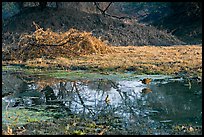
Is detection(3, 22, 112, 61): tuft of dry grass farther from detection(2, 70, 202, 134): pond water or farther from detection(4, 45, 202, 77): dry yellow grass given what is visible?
detection(2, 70, 202, 134): pond water

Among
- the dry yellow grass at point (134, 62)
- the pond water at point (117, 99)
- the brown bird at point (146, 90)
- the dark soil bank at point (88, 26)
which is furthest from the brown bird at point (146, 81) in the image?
the dark soil bank at point (88, 26)

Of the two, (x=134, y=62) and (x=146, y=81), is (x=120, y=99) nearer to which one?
(x=146, y=81)

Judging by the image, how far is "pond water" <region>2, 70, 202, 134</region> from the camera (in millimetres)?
7930

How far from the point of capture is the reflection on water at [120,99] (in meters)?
8.16

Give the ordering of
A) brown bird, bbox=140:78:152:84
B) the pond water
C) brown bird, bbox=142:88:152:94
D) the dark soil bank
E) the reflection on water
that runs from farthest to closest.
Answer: the dark soil bank, brown bird, bbox=140:78:152:84, brown bird, bbox=142:88:152:94, the reflection on water, the pond water

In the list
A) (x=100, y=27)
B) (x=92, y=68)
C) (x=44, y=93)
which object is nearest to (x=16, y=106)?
(x=44, y=93)

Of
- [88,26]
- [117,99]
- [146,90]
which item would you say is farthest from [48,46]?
[88,26]

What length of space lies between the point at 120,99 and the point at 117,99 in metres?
0.06

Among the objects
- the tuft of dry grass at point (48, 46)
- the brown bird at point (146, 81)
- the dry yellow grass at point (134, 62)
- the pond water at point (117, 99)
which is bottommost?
the pond water at point (117, 99)

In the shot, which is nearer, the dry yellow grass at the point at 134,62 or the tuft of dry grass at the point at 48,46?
the dry yellow grass at the point at 134,62

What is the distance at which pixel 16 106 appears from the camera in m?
8.84

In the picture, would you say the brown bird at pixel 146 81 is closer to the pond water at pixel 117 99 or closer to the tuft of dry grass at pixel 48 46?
the pond water at pixel 117 99

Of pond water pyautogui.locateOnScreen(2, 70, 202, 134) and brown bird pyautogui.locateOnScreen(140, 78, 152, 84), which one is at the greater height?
brown bird pyautogui.locateOnScreen(140, 78, 152, 84)

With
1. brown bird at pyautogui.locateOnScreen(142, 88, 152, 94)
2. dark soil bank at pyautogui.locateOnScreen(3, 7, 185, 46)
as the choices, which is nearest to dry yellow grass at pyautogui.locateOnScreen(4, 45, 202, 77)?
brown bird at pyautogui.locateOnScreen(142, 88, 152, 94)
